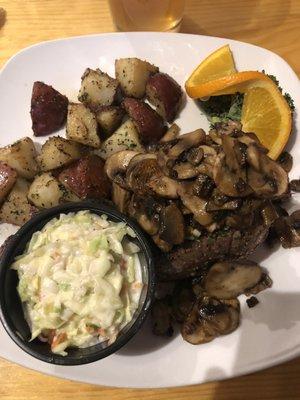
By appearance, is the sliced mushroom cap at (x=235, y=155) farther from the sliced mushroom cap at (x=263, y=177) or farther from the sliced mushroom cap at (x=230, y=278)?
the sliced mushroom cap at (x=230, y=278)

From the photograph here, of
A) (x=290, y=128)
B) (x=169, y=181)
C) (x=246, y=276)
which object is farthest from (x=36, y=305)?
(x=290, y=128)

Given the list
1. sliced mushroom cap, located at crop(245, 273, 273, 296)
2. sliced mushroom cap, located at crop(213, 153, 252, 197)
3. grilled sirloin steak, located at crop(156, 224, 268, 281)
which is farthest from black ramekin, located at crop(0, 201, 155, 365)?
sliced mushroom cap, located at crop(245, 273, 273, 296)

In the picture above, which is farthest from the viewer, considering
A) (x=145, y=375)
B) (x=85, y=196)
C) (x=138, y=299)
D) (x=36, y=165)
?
(x=36, y=165)

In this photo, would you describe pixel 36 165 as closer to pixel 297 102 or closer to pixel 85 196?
pixel 85 196

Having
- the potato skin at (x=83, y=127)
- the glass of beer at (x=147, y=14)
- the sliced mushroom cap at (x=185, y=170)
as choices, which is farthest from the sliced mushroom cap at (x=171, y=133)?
the glass of beer at (x=147, y=14)

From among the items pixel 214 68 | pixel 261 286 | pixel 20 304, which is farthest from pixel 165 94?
pixel 20 304

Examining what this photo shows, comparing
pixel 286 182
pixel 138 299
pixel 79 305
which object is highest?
pixel 286 182
